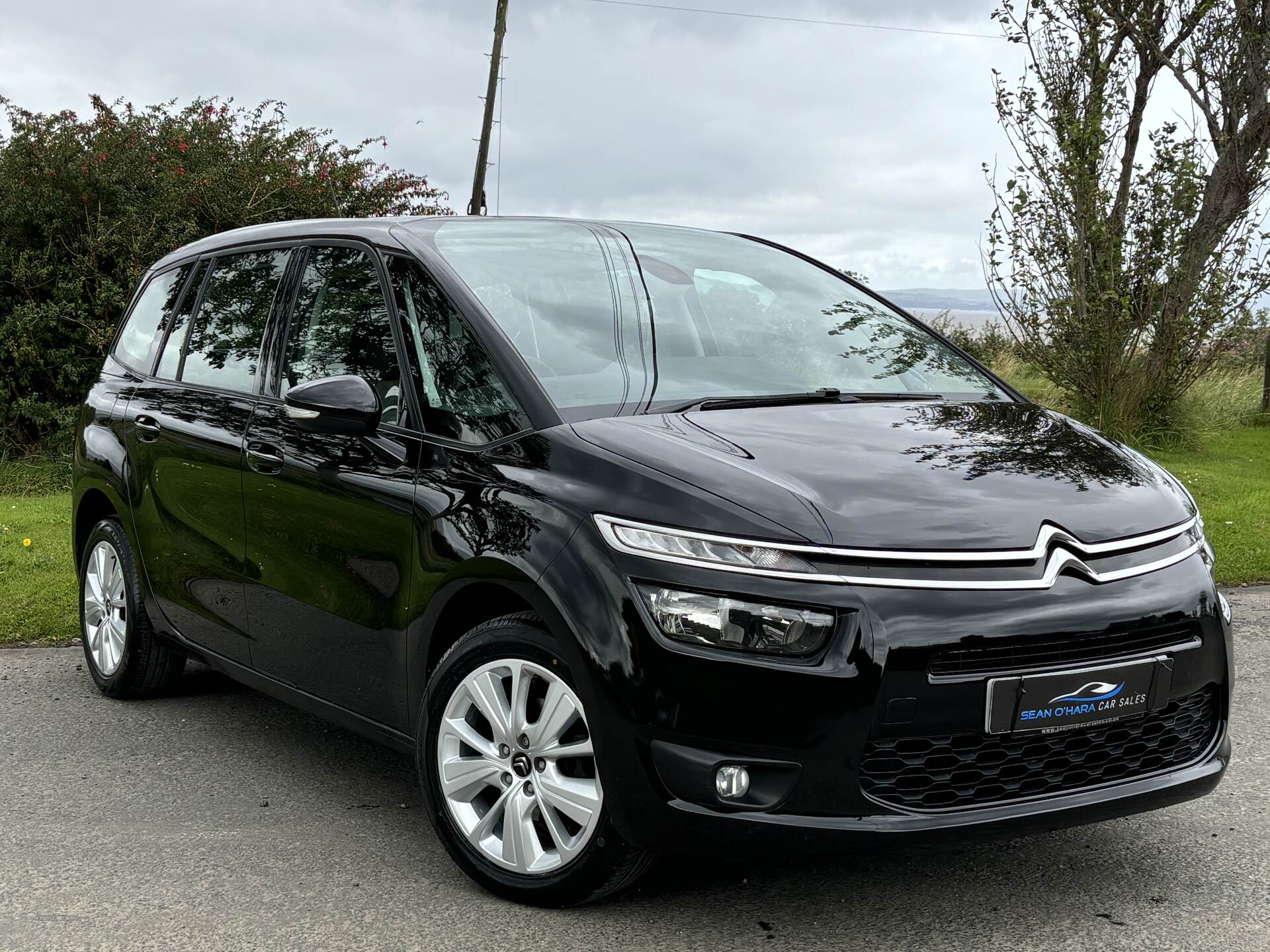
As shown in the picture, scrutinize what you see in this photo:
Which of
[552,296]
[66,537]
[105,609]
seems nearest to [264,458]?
[552,296]

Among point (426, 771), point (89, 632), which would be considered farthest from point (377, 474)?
point (89, 632)

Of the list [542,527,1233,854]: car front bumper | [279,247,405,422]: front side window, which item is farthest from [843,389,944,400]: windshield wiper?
[279,247,405,422]: front side window

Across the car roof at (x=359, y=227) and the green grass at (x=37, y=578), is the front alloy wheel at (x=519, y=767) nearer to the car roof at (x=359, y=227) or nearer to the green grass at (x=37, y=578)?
the car roof at (x=359, y=227)

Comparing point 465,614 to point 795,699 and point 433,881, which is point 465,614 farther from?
point 795,699

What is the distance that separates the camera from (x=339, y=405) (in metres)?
3.59

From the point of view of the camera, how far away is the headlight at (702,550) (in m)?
2.84

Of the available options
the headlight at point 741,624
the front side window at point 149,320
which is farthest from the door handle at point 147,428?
the headlight at point 741,624

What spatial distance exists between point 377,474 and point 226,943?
1.25m

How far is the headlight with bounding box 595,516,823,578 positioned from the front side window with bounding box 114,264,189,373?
304 cm

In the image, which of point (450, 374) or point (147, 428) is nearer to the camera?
point (450, 374)

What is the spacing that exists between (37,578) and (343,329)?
4.34 metres

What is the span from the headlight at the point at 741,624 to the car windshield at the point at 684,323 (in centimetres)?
72

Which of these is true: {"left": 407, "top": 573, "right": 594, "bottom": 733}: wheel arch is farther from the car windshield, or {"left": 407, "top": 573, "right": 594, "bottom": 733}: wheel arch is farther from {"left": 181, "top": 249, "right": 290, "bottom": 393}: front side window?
{"left": 181, "top": 249, "right": 290, "bottom": 393}: front side window

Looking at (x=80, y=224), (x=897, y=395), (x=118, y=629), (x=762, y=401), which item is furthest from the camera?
(x=80, y=224)
